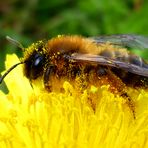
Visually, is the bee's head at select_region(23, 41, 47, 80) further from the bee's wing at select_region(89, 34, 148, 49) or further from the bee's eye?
the bee's wing at select_region(89, 34, 148, 49)

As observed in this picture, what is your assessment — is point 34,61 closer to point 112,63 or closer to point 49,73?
point 49,73

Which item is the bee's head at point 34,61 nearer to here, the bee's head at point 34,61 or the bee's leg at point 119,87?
the bee's head at point 34,61

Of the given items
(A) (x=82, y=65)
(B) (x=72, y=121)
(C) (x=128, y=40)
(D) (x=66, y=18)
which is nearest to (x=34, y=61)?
(A) (x=82, y=65)

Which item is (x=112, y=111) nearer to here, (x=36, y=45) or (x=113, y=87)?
(x=113, y=87)

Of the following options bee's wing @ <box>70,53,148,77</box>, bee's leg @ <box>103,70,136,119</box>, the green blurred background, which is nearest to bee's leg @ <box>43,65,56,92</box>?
bee's wing @ <box>70,53,148,77</box>

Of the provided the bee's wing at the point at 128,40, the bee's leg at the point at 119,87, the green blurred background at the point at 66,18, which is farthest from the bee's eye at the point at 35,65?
the green blurred background at the point at 66,18
